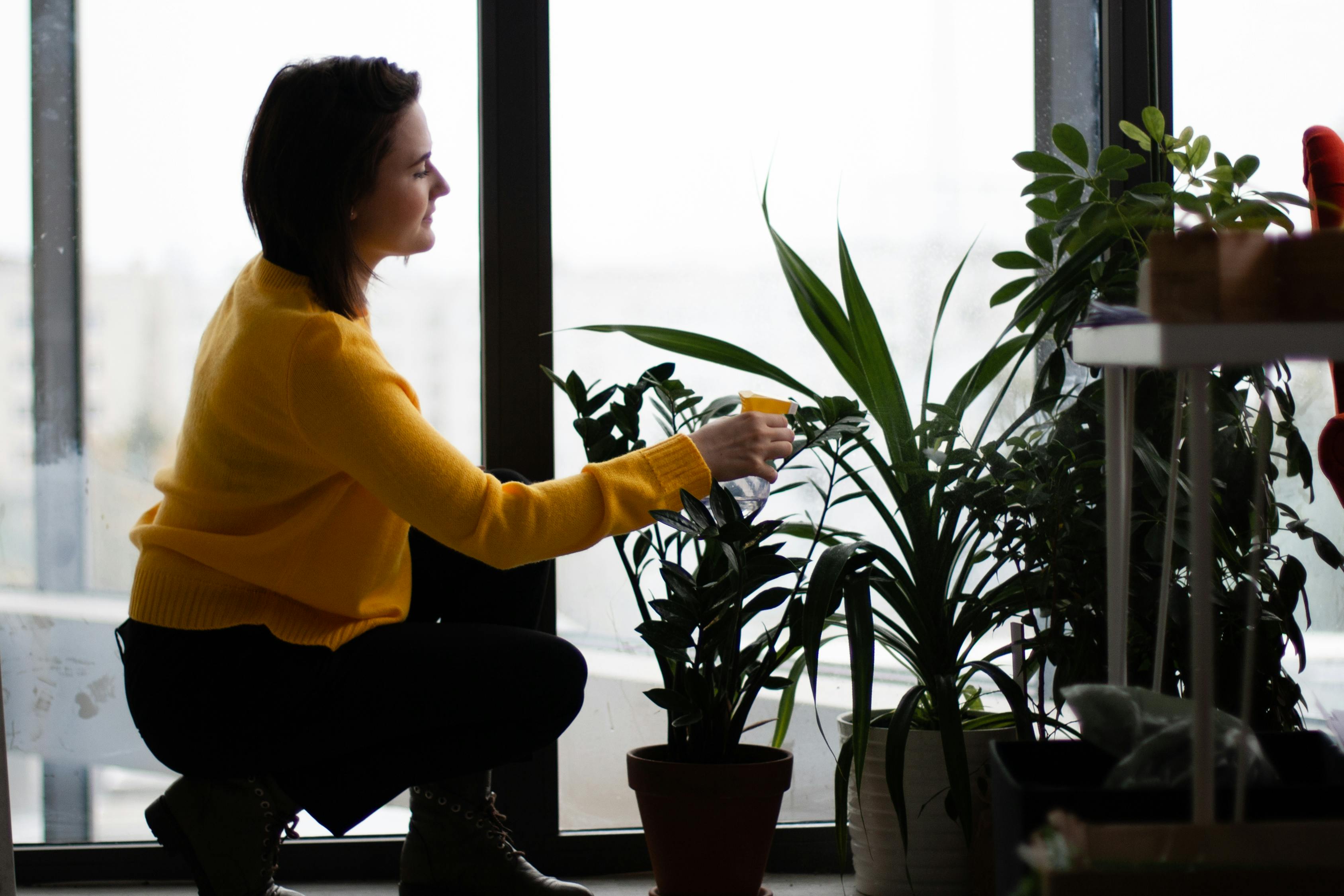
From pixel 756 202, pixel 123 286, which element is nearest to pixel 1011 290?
pixel 756 202

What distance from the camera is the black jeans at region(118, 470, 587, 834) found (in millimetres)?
1280

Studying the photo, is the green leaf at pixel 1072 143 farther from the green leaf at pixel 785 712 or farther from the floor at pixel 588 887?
the floor at pixel 588 887

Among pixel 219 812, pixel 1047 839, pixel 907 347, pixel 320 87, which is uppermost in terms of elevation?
pixel 320 87

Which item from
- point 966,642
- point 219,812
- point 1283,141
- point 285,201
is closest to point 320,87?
point 285,201

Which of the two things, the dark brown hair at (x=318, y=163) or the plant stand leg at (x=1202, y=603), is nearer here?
the plant stand leg at (x=1202, y=603)

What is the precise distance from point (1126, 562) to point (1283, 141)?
103 cm

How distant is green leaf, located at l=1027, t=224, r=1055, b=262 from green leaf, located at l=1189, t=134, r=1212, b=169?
187mm

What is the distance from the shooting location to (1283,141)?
1.80 metres

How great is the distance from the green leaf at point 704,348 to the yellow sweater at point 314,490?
273 mm

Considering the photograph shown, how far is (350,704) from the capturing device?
129 centimetres

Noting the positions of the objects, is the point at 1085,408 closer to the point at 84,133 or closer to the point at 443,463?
the point at 443,463

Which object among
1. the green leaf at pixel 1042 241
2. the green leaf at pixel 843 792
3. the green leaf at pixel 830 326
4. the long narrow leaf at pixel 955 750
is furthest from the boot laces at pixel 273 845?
the green leaf at pixel 1042 241

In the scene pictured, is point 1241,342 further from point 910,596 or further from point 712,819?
point 712,819

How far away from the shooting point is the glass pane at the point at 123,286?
1750 mm
